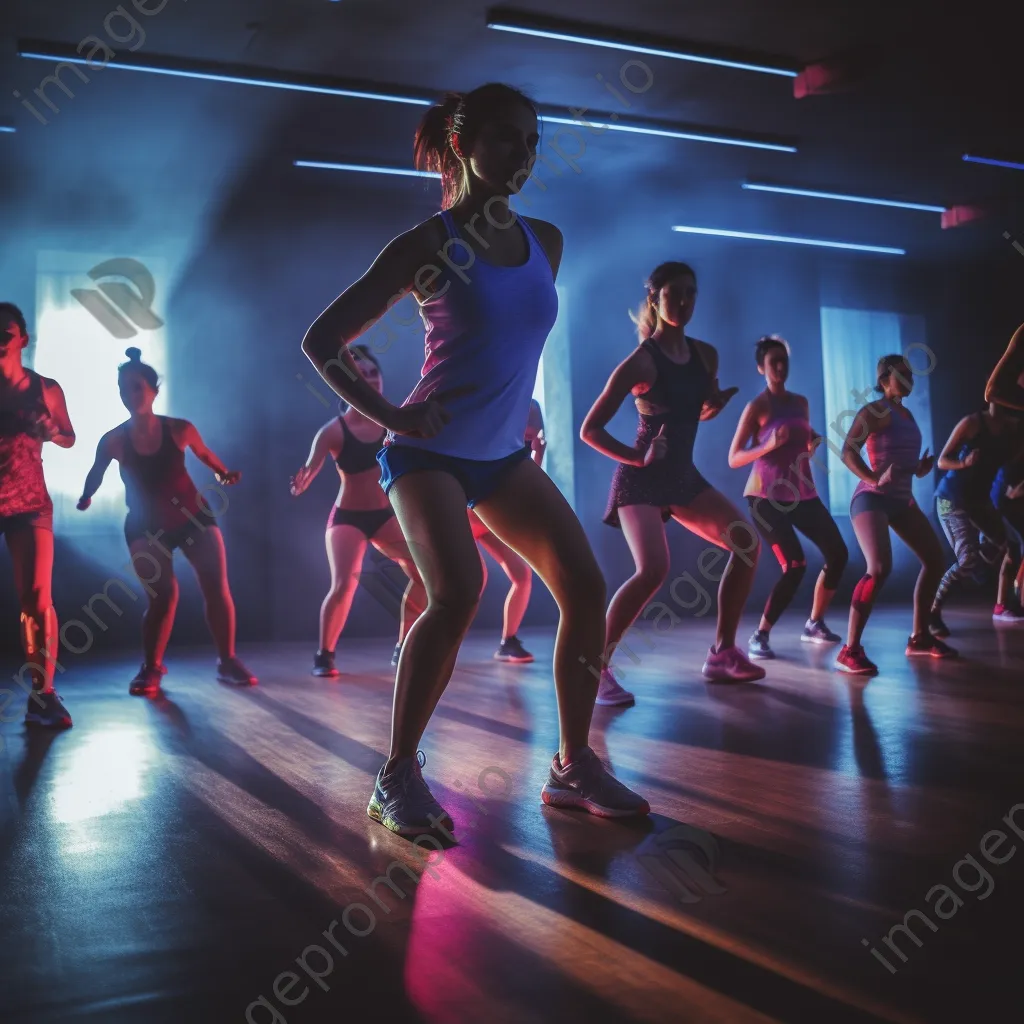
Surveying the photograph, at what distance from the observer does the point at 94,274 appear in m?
7.41

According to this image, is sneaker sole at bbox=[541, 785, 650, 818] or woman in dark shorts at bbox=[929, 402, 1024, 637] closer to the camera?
sneaker sole at bbox=[541, 785, 650, 818]

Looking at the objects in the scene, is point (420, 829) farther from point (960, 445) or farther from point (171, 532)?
point (960, 445)

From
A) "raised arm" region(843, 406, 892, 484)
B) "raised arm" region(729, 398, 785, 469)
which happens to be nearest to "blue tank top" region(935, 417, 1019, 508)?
"raised arm" region(843, 406, 892, 484)

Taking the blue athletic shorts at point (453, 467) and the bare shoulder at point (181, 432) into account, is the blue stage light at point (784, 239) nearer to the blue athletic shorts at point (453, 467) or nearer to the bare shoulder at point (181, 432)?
the bare shoulder at point (181, 432)

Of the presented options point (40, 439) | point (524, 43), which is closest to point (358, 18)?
point (524, 43)

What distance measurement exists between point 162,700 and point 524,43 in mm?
3976

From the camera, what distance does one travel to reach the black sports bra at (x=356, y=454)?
520cm

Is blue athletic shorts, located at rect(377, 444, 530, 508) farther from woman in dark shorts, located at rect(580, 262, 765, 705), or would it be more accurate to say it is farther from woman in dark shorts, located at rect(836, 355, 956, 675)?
woman in dark shorts, located at rect(836, 355, 956, 675)

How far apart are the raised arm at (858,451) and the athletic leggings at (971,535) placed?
1.28 meters

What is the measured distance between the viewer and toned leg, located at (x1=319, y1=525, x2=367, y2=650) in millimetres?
5180

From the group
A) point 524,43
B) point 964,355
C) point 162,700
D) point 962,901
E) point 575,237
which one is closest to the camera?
point 962,901

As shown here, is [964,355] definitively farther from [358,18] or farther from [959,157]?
[358,18]

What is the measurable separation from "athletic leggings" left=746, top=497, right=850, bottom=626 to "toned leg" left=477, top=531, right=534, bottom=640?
1.21 m

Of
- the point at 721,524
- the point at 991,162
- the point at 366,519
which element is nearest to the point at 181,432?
the point at 366,519
